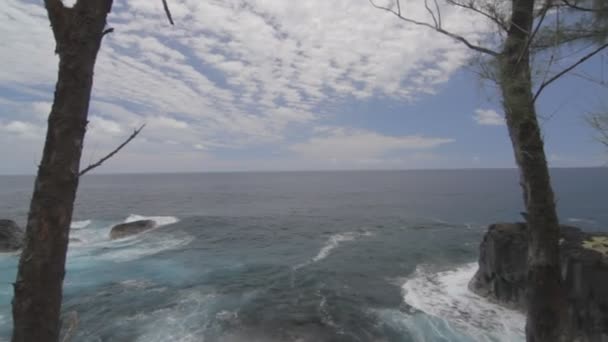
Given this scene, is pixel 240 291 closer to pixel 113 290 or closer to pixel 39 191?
pixel 113 290

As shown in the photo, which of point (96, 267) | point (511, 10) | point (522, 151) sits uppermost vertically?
point (511, 10)

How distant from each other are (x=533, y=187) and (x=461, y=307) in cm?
1517

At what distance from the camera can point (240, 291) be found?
18719 mm

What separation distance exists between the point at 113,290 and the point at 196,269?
18.6 feet

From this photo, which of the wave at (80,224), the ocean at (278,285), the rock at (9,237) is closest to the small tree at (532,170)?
the ocean at (278,285)

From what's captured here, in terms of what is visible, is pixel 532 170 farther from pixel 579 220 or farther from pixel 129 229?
pixel 579 220

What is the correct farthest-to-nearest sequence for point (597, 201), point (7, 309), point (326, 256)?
1. point (597, 201)
2. point (326, 256)
3. point (7, 309)

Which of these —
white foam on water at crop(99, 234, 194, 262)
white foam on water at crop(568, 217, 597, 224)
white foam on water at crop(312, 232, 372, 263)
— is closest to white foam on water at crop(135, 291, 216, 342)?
white foam on water at crop(312, 232, 372, 263)

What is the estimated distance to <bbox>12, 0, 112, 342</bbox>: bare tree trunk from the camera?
1932mm

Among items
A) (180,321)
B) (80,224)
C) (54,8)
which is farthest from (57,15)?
(80,224)

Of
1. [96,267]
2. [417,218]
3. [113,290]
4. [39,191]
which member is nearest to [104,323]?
[113,290]

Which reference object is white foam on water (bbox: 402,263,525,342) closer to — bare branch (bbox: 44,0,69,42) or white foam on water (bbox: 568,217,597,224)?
bare branch (bbox: 44,0,69,42)

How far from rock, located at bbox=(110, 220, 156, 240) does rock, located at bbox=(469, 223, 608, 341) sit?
3423 cm

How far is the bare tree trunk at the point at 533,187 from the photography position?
387 cm
